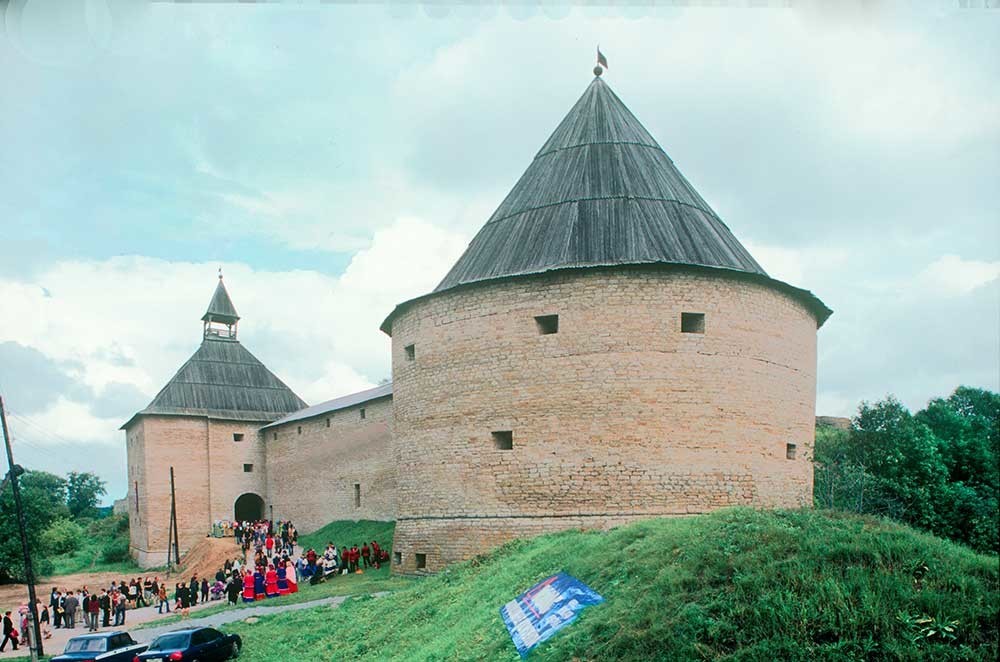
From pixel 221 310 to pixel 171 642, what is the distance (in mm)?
30869

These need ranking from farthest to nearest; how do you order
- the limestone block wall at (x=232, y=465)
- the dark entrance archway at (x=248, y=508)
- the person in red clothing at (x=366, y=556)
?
the dark entrance archway at (x=248, y=508), the limestone block wall at (x=232, y=465), the person in red clothing at (x=366, y=556)

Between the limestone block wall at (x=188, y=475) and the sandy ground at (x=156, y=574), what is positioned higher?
the limestone block wall at (x=188, y=475)

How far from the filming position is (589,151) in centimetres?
1902

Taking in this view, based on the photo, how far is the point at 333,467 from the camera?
30.1 metres

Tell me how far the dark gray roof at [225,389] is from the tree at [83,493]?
105ft

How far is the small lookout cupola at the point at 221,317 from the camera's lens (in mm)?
41906

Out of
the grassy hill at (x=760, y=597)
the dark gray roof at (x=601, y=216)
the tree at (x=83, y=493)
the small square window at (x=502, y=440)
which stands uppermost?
the dark gray roof at (x=601, y=216)

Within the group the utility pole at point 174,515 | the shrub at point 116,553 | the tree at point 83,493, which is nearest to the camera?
the utility pole at point 174,515

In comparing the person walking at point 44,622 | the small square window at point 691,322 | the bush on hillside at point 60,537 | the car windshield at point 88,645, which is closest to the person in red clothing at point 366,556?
the person walking at point 44,622

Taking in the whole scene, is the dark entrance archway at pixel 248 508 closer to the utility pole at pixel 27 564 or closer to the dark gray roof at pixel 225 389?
the dark gray roof at pixel 225 389

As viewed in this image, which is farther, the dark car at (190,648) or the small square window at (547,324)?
the small square window at (547,324)

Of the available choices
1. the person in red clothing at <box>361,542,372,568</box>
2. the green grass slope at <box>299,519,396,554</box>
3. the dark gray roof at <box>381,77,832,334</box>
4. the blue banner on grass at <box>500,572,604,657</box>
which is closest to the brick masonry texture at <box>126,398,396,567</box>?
the green grass slope at <box>299,519,396,554</box>

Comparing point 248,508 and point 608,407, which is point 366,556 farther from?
point 248,508

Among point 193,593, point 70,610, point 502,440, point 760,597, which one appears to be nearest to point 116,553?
point 70,610
